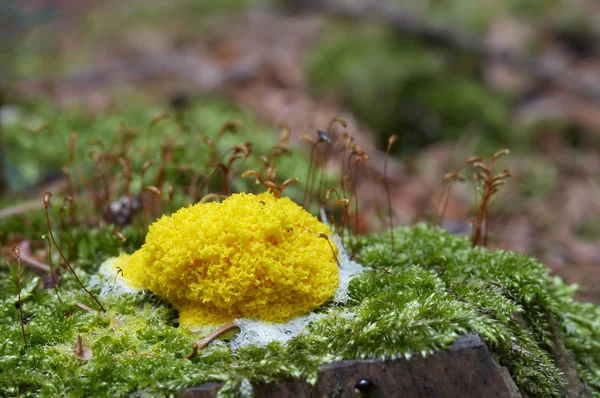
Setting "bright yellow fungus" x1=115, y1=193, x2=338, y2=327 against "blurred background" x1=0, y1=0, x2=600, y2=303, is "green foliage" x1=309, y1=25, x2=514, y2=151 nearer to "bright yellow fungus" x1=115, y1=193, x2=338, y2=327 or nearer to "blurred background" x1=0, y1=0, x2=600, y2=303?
"blurred background" x1=0, y1=0, x2=600, y2=303

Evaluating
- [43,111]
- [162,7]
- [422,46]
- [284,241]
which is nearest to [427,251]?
[284,241]

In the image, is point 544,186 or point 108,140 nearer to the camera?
point 108,140

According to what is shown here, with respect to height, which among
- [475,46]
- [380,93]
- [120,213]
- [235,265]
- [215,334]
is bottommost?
[215,334]

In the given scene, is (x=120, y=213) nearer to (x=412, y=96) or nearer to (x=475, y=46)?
(x=412, y=96)

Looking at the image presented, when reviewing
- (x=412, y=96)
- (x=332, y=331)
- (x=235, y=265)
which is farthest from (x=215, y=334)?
(x=412, y=96)

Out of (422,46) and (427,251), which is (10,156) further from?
(422,46)

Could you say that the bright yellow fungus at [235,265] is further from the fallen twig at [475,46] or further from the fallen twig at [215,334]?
the fallen twig at [475,46]
